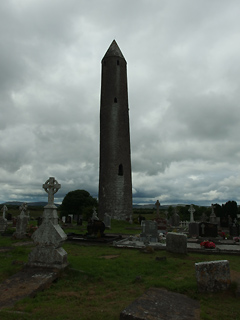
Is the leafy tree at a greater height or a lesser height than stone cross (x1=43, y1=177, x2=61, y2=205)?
lesser

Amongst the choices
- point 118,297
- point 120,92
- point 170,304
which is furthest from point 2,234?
point 120,92

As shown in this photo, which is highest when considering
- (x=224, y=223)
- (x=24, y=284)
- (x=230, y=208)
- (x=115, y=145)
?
(x=115, y=145)

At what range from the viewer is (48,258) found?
18.9 feet

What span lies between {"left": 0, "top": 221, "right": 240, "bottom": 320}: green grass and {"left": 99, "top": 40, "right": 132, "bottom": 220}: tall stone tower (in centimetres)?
1789

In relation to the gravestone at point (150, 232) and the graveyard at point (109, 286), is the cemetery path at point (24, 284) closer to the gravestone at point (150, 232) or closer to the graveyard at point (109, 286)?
the graveyard at point (109, 286)

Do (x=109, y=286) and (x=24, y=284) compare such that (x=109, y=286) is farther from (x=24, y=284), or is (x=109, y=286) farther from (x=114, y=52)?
(x=114, y=52)

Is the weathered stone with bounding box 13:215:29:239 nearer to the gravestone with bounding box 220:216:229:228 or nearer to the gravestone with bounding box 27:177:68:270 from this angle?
the gravestone with bounding box 27:177:68:270

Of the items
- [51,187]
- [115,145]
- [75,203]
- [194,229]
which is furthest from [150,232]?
[75,203]

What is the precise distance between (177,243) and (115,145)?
17.8 metres

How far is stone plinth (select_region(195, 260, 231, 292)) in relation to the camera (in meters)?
4.59

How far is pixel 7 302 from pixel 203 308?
11.0 ft

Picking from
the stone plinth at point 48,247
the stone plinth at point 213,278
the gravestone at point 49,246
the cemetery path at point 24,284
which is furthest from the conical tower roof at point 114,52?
the stone plinth at point 213,278

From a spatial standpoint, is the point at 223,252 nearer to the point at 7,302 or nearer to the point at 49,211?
the point at 49,211

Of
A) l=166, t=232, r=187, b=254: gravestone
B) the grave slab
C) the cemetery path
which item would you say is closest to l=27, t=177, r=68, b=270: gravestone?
the cemetery path
